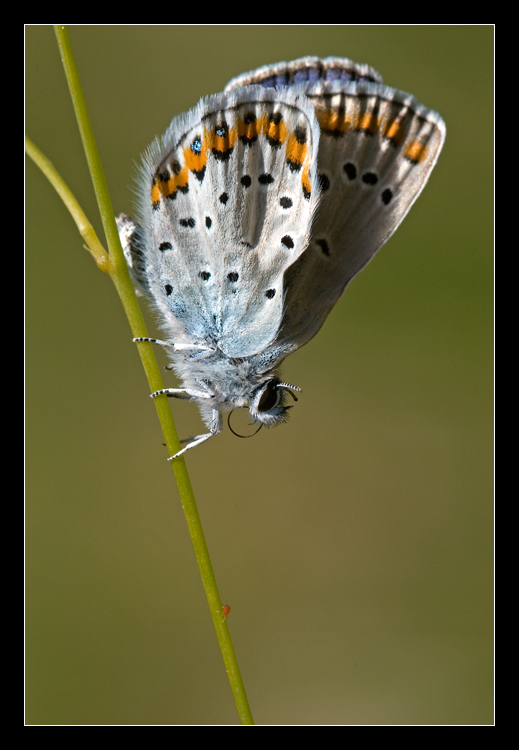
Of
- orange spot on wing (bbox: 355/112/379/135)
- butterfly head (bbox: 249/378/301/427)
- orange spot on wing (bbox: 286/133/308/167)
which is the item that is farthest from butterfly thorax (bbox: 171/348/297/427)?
orange spot on wing (bbox: 355/112/379/135)

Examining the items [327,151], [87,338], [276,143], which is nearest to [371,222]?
[327,151]

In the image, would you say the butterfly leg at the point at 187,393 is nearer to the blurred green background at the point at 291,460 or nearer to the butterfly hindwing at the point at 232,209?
the butterfly hindwing at the point at 232,209

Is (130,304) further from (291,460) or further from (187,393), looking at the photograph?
(291,460)

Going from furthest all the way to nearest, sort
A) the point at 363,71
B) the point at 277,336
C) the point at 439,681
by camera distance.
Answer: the point at 439,681
the point at 363,71
the point at 277,336

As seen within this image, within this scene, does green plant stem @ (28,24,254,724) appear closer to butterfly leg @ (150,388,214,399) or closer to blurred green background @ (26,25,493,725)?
butterfly leg @ (150,388,214,399)

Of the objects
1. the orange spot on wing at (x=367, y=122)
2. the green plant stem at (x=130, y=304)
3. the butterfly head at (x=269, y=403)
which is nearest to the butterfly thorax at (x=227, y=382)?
the butterfly head at (x=269, y=403)

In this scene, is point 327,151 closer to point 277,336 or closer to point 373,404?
point 277,336
